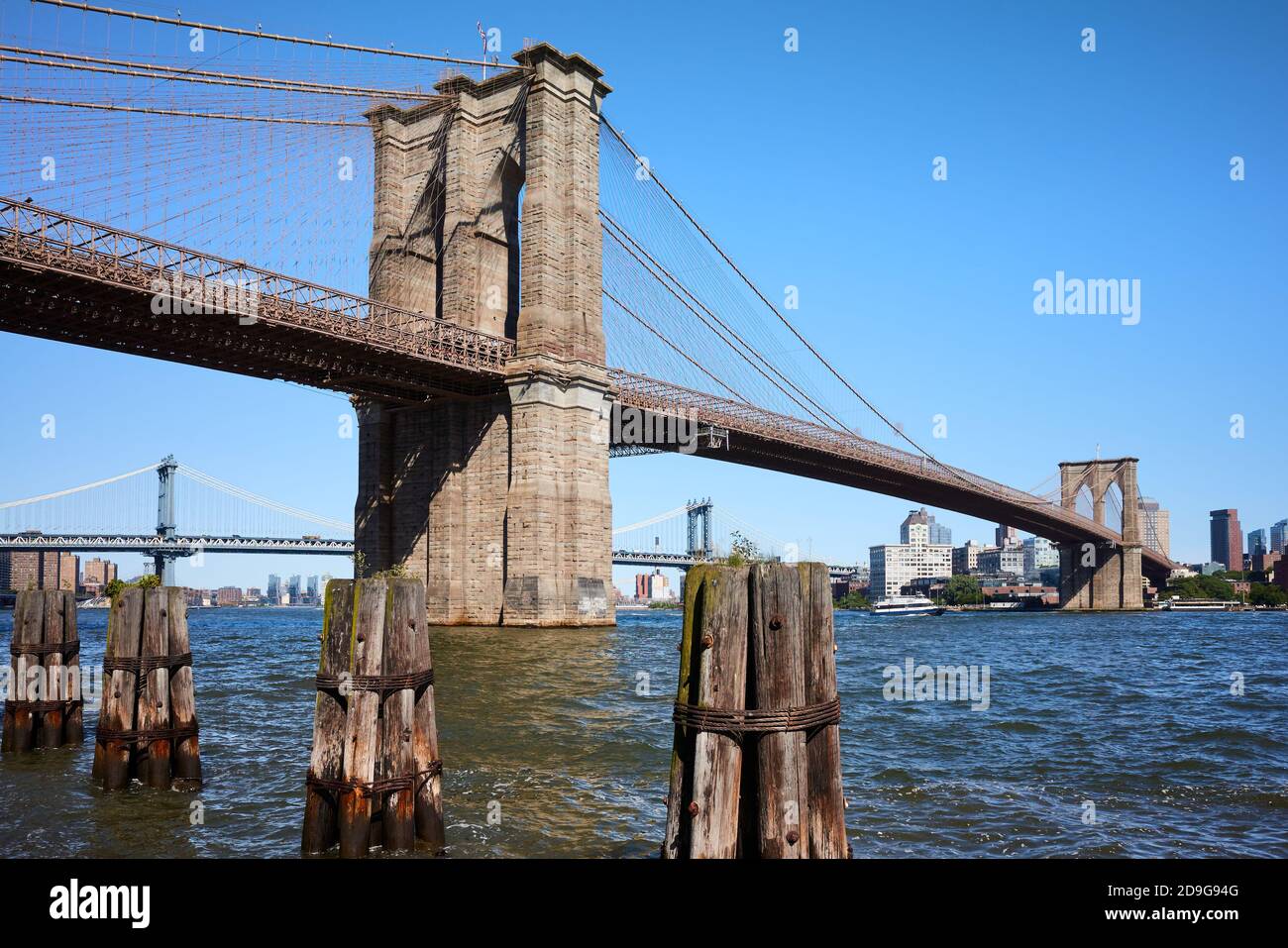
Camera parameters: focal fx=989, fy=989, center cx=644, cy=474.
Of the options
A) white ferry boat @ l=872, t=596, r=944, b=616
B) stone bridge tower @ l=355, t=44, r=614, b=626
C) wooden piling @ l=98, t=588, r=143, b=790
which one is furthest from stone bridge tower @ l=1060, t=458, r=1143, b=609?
wooden piling @ l=98, t=588, r=143, b=790

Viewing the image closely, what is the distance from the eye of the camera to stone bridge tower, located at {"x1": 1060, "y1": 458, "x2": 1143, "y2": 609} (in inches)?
3452

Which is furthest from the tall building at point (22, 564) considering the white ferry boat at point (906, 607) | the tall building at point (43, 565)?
the white ferry boat at point (906, 607)

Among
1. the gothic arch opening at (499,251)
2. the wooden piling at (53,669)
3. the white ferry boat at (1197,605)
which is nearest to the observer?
the wooden piling at (53,669)

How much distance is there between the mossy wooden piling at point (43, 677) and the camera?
12.5m

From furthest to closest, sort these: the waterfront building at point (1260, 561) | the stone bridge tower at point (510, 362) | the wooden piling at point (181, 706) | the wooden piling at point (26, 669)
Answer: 1. the waterfront building at point (1260, 561)
2. the stone bridge tower at point (510, 362)
3. the wooden piling at point (26, 669)
4. the wooden piling at point (181, 706)

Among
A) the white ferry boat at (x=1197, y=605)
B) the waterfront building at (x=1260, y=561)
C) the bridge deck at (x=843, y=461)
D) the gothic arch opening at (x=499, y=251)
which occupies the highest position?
the gothic arch opening at (x=499, y=251)

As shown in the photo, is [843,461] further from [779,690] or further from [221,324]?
[779,690]

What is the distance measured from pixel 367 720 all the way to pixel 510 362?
118ft

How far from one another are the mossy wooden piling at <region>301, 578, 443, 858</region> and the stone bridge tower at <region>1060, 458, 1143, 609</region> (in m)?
90.3

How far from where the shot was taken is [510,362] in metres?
42.0

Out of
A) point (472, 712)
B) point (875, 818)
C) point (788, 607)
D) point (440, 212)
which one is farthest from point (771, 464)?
point (788, 607)

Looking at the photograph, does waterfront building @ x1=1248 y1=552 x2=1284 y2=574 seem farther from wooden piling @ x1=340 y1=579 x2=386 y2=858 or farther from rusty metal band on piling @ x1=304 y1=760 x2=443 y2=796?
wooden piling @ x1=340 y1=579 x2=386 y2=858

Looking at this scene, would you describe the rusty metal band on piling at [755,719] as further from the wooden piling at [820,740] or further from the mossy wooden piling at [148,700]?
the mossy wooden piling at [148,700]

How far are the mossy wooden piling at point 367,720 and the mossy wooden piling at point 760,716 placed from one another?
9.42ft
